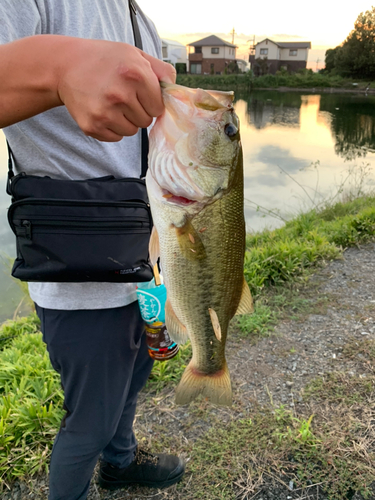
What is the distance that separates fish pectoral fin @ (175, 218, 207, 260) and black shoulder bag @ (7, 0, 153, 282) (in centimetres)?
24

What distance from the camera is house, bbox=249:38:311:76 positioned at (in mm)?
57812

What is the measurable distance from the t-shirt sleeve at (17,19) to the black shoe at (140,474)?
7.70 ft

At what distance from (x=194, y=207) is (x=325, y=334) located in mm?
2771

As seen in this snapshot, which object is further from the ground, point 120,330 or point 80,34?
point 80,34

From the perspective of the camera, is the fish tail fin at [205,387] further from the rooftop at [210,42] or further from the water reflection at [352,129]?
the rooftop at [210,42]

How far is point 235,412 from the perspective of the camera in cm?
275

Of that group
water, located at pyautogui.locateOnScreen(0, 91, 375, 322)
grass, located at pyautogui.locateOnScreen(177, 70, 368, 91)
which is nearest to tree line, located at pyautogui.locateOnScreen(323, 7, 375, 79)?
grass, located at pyautogui.locateOnScreen(177, 70, 368, 91)

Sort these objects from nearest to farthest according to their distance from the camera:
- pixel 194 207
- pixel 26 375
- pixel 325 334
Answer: pixel 194 207 < pixel 26 375 < pixel 325 334

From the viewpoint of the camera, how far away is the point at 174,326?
1.63 m

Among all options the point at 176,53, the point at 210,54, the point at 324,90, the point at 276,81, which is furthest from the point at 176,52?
the point at 324,90

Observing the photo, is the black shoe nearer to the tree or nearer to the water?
the water

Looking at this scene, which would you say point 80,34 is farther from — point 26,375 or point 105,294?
point 26,375

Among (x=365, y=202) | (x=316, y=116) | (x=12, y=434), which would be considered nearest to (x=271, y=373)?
(x=12, y=434)

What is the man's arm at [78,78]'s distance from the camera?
0.97 metres
